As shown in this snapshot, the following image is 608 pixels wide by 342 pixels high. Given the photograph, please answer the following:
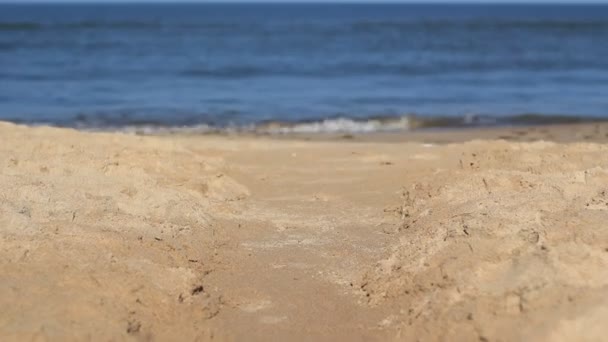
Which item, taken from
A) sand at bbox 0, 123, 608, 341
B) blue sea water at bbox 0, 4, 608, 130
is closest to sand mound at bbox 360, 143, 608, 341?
sand at bbox 0, 123, 608, 341

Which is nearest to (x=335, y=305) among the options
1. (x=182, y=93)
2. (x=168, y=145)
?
(x=168, y=145)

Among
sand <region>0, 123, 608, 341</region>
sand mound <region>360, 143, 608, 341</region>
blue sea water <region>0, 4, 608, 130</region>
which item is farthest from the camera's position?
blue sea water <region>0, 4, 608, 130</region>

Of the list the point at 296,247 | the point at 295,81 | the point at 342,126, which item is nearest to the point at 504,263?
the point at 296,247

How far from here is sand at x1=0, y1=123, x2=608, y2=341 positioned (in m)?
3.49

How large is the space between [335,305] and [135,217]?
145 centimetres

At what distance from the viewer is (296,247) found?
5.10 metres

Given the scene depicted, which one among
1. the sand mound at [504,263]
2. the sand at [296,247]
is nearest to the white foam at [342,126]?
the sand at [296,247]

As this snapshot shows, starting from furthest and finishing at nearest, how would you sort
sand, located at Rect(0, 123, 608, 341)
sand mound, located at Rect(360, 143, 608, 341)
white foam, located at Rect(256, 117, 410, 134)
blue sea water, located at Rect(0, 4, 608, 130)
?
blue sea water, located at Rect(0, 4, 608, 130) → white foam, located at Rect(256, 117, 410, 134) → sand, located at Rect(0, 123, 608, 341) → sand mound, located at Rect(360, 143, 608, 341)

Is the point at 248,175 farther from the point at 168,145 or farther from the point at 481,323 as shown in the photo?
the point at 481,323

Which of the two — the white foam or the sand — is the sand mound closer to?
the sand

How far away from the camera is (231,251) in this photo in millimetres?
4914

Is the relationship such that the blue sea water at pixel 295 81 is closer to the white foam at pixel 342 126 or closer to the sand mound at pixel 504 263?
the white foam at pixel 342 126

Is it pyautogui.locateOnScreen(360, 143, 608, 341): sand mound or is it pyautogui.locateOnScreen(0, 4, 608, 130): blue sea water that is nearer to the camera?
pyautogui.locateOnScreen(360, 143, 608, 341): sand mound

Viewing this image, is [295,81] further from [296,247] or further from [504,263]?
[504,263]
